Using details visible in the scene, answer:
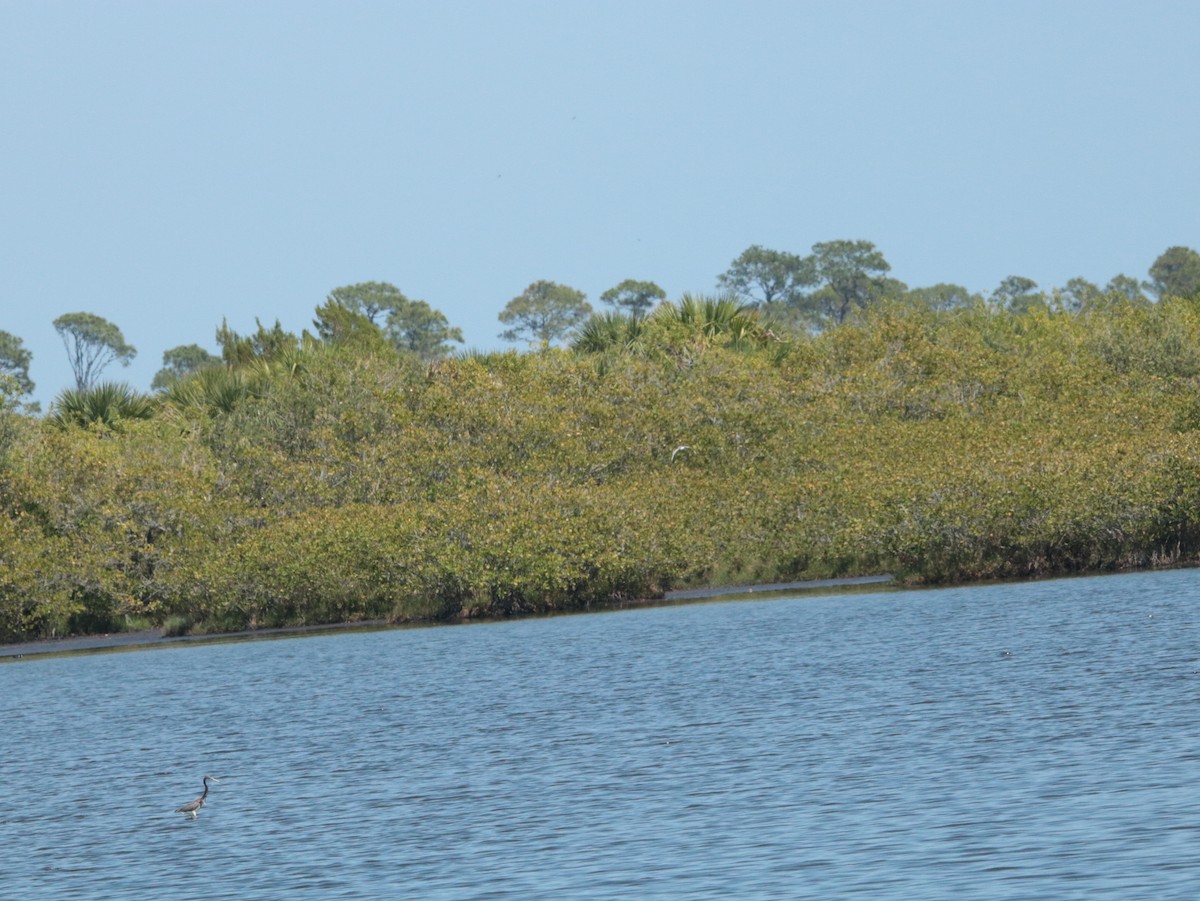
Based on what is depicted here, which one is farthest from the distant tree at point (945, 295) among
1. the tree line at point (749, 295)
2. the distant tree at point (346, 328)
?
the distant tree at point (346, 328)

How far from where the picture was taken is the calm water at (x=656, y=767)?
1617 centimetres

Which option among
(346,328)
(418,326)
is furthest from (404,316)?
(346,328)

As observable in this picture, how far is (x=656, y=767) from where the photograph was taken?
22641mm

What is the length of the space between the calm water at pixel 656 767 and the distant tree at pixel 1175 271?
13621cm

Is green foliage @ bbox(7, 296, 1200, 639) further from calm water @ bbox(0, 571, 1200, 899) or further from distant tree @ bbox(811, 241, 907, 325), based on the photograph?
distant tree @ bbox(811, 241, 907, 325)

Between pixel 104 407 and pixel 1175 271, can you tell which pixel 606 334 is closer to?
pixel 104 407

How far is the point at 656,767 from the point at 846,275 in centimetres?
15301

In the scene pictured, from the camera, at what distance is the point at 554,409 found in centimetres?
5847

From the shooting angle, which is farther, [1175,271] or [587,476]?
[1175,271]

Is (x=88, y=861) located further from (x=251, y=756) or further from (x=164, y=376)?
(x=164, y=376)

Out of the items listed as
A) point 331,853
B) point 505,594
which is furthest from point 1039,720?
point 505,594

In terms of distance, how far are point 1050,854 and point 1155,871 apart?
123cm

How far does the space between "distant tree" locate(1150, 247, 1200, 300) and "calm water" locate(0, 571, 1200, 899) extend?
136213 millimetres

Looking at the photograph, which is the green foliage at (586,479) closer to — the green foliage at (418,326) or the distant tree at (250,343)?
the distant tree at (250,343)
